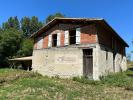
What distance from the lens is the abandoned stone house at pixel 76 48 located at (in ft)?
66.8

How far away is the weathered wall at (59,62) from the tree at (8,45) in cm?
1840

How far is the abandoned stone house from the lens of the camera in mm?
20359

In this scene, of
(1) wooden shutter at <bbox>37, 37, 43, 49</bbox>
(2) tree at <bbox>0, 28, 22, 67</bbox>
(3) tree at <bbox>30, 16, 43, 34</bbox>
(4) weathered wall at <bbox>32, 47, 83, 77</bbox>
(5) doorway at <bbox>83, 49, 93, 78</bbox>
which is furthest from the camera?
(3) tree at <bbox>30, 16, 43, 34</bbox>

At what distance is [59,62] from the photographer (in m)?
22.6

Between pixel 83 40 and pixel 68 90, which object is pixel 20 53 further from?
pixel 68 90

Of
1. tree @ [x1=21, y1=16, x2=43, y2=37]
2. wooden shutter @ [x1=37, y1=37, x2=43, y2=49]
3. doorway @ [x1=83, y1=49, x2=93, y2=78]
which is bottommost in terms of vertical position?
doorway @ [x1=83, y1=49, x2=93, y2=78]

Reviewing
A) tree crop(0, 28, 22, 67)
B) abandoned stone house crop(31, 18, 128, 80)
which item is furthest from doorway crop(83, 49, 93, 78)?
tree crop(0, 28, 22, 67)

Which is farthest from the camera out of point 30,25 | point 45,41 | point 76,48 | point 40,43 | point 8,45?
point 30,25

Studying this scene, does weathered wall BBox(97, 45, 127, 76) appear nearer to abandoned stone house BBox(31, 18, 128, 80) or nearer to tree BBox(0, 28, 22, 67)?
abandoned stone house BBox(31, 18, 128, 80)

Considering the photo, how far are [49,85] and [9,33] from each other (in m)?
30.4

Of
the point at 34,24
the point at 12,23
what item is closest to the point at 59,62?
the point at 34,24

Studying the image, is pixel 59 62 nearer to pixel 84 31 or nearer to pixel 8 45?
pixel 84 31

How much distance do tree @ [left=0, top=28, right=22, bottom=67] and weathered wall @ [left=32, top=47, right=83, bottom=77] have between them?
18.4 m

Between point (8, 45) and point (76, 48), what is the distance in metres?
24.5
